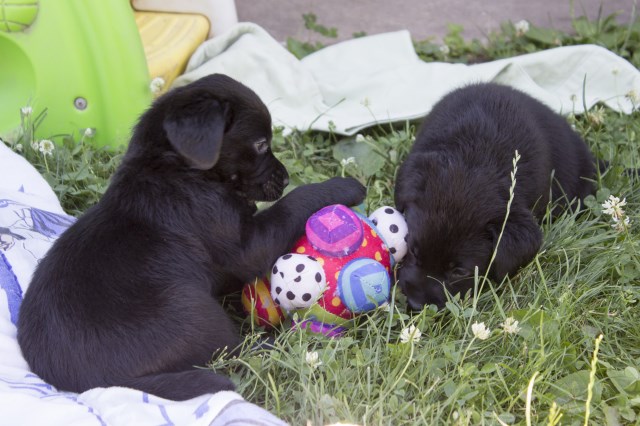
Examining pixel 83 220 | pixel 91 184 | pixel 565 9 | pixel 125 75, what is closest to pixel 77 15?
pixel 125 75

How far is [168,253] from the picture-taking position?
8.54 ft

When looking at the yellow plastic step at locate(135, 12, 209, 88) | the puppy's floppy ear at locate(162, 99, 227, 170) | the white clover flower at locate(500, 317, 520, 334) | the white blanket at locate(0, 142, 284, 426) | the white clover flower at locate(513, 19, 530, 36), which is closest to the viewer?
the white blanket at locate(0, 142, 284, 426)

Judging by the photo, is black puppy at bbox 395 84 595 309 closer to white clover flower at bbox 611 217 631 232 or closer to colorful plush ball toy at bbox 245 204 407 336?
colorful plush ball toy at bbox 245 204 407 336

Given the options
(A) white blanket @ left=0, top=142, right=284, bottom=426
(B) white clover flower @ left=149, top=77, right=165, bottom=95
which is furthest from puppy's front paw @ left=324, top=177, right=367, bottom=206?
(B) white clover flower @ left=149, top=77, right=165, bottom=95

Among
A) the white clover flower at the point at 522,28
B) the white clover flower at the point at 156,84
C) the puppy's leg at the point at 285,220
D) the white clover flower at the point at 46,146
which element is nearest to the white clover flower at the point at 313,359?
the puppy's leg at the point at 285,220

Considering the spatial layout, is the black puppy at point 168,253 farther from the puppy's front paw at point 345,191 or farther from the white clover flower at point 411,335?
the white clover flower at point 411,335

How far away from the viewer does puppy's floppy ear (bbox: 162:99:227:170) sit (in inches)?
96.8

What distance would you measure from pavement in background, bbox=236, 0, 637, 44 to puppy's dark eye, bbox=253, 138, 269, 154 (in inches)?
128

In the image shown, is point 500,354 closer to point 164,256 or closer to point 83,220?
point 164,256

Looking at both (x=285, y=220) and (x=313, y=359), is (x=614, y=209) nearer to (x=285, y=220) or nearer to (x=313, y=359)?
(x=285, y=220)

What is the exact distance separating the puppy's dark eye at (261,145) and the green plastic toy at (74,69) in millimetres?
1455

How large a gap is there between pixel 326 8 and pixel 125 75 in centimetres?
274

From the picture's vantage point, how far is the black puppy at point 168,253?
241 cm

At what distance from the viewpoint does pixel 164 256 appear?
2592 mm
